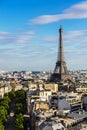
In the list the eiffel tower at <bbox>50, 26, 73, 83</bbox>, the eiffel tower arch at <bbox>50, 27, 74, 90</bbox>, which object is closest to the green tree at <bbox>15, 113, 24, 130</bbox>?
the eiffel tower arch at <bbox>50, 27, 74, 90</bbox>

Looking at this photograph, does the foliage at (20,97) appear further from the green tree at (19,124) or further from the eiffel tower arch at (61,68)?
the green tree at (19,124)

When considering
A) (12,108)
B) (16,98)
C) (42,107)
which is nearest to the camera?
(42,107)

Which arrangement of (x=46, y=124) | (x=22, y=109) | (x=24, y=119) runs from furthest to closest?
(x=22, y=109), (x=24, y=119), (x=46, y=124)

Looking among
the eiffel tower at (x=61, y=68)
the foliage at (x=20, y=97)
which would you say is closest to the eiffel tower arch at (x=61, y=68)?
the eiffel tower at (x=61, y=68)

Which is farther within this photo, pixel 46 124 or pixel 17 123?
pixel 17 123

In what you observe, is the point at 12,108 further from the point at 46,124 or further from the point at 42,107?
the point at 46,124

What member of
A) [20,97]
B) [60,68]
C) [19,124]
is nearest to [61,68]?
[60,68]

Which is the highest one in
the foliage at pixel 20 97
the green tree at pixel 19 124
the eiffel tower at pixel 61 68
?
the eiffel tower at pixel 61 68

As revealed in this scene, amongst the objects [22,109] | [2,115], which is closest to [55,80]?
[22,109]

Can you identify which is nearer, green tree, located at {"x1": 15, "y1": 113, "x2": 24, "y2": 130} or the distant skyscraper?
green tree, located at {"x1": 15, "y1": 113, "x2": 24, "y2": 130}

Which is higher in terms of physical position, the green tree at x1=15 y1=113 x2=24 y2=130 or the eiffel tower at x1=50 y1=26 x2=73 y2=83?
the eiffel tower at x1=50 y1=26 x2=73 y2=83

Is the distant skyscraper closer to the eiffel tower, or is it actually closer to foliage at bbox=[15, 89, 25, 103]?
the eiffel tower
